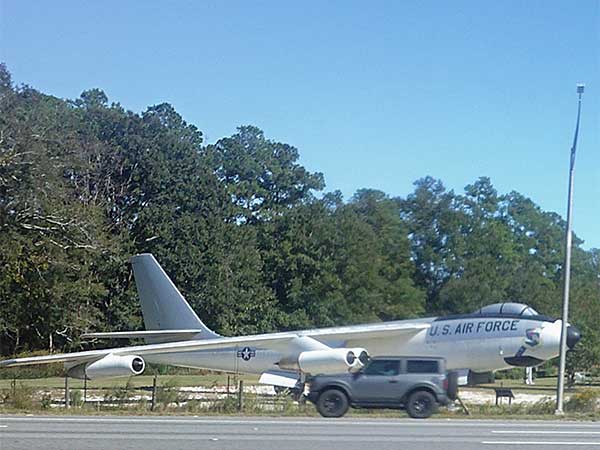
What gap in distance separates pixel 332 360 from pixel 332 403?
5.20 meters

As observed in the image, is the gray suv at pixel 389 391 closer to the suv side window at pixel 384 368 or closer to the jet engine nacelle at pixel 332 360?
the suv side window at pixel 384 368

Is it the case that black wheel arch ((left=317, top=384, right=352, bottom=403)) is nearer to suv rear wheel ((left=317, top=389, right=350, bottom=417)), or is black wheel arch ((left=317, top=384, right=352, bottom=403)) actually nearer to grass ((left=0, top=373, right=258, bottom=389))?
suv rear wheel ((left=317, top=389, right=350, bottom=417))

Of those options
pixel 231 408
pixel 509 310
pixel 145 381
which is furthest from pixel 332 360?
pixel 145 381

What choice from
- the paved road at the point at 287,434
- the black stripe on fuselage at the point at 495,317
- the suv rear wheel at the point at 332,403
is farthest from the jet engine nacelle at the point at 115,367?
the black stripe on fuselage at the point at 495,317

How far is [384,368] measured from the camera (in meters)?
23.2

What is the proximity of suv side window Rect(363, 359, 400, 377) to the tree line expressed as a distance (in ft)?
36.9

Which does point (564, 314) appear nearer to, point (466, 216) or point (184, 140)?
point (466, 216)

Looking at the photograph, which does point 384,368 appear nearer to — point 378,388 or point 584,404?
point 378,388

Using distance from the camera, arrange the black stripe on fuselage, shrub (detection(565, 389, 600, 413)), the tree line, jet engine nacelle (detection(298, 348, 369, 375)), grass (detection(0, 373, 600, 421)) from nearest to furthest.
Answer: grass (detection(0, 373, 600, 421))
shrub (detection(565, 389, 600, 413))
jet engine nacelle (detection(298, 348, 369, 375))
the black stripe on fuselage
the tree line

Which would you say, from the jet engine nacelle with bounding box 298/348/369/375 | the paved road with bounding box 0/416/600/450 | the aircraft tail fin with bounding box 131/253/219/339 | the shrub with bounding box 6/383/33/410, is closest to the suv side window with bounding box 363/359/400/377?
the paved road with bounding box 0/416/600/450

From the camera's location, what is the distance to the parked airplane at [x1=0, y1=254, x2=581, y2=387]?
29703 millimetres

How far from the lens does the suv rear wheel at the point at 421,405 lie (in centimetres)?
2266

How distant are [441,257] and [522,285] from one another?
705 cm

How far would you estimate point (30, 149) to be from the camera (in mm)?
43219
